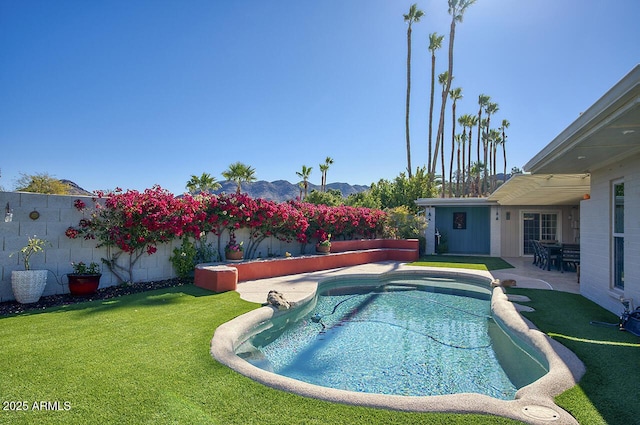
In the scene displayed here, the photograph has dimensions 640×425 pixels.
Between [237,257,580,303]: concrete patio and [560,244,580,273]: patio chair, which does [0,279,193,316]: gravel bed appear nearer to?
[237,257,580,303]: concrete patio

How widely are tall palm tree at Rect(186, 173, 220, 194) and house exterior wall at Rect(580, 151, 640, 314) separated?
33.8 meters

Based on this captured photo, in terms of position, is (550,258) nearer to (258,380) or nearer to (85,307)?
(258,380)

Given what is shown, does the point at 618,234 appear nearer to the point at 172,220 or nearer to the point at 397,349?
the point at 397,349

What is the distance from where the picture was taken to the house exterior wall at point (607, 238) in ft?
19.9

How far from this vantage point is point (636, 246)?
19.7 feet

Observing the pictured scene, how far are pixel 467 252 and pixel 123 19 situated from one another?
1773 centimetres

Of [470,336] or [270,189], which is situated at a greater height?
[270,189]

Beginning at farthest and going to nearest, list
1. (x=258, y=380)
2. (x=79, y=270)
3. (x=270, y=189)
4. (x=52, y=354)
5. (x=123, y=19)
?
(x=270, y=189) < (x=123, y=19) < (x=79, y=270) < (x=52, y=354) < (x=258, y=380)

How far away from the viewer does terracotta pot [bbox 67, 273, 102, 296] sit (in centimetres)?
698

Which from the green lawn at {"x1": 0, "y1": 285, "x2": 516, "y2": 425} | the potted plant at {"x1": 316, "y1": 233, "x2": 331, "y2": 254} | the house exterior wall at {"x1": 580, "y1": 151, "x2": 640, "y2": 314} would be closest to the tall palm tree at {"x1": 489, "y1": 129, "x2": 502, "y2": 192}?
the potted plant at {"x1": 316, "y1": 233, "x2": 331, "y2": 254}

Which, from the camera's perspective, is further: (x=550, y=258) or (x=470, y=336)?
(x=550, y=258)

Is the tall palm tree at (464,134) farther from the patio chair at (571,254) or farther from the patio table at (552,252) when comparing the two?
the patio chair at (571,254)

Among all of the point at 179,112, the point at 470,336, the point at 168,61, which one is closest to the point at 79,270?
the point at 470,336

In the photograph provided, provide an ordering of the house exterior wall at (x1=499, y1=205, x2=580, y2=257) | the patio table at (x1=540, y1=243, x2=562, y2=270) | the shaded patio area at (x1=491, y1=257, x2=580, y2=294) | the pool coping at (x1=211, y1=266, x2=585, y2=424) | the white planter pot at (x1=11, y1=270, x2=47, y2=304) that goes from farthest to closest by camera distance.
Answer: the house exterior wall at (x1=499, y1=205, x2=580, y2=257)
the patio table at (x1=540, y1=243, x2=562, y2=270)
the shaded patio area at (x1=491, y1=257, x2=580, y2=294)
the white planter pot at (x1=11, y1=270, x2=47, y2=304)
the pool coping at (x1=211, y1=266, x2=585, y2=424)
